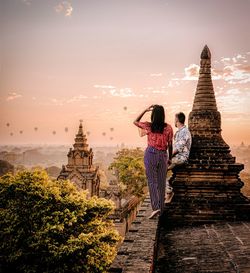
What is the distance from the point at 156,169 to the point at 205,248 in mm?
1624

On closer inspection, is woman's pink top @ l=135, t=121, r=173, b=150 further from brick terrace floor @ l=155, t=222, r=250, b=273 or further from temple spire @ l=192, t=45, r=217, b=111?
temple spire @ l=192, t=45, r=217, b=111

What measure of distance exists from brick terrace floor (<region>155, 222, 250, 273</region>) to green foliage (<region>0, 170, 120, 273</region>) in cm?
845

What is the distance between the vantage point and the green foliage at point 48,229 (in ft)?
48.6

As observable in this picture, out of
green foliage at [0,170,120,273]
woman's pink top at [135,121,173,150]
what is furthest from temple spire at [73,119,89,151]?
woman's pink top at [135,121,173,150]

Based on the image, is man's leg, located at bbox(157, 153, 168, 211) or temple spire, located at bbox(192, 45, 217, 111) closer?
man's leg, located at bbox(157, 153, 168, 211)

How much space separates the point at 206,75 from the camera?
970cm

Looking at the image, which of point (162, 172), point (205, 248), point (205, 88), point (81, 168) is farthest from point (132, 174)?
point (205, 248)

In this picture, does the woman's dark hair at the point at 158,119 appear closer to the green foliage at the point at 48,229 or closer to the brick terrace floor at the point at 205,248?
the brick terrace floor at the point at 205,248

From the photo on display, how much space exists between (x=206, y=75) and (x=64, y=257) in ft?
32.5

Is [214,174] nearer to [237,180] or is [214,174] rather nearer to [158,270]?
[237,180]

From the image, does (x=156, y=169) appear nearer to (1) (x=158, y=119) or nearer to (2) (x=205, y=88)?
(1) (x=158, y=119)

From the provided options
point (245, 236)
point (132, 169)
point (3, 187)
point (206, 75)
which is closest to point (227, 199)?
point (245, 236)

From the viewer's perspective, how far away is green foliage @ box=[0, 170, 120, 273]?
48.6ft

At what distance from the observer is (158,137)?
20.4 feet
